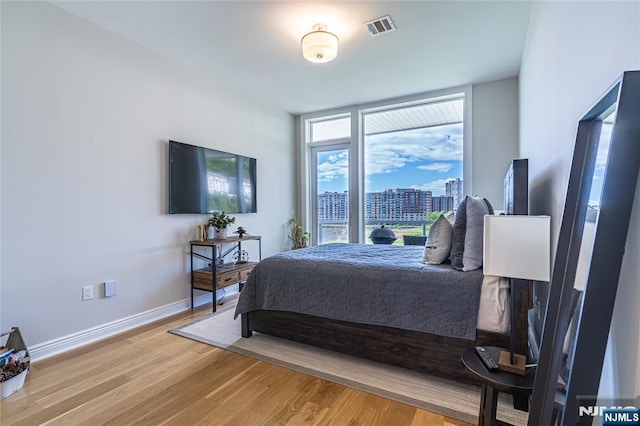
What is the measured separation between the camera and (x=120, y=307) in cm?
292

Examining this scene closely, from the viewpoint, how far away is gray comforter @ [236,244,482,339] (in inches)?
72.1

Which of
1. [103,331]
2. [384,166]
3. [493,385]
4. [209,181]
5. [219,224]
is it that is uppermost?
[384,166]

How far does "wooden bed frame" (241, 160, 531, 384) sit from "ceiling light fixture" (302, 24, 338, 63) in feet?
6.08

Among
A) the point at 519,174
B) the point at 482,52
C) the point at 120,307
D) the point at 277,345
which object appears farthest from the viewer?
the point at 482,52

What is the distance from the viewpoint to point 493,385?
4.06 ft

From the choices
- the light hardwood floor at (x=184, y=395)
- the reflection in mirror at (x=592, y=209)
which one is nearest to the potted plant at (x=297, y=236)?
the light hardwood floor at (x=184, y=395)

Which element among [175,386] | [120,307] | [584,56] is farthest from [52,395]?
[584,56]

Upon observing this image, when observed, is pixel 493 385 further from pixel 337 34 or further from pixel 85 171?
pixel 85 171

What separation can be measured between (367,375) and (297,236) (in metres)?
3.53

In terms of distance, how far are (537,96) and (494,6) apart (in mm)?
908

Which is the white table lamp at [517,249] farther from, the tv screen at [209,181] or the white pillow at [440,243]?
the tv screen at [209,181]

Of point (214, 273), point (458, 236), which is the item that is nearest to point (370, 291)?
point (458, 236)

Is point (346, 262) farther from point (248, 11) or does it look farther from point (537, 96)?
point (248, 11)

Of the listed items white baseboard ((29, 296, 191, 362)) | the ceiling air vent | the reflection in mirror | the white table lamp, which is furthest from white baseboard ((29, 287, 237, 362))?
the ceiling air vent
